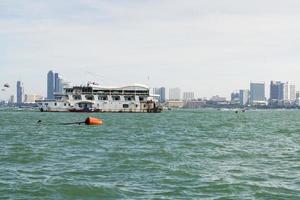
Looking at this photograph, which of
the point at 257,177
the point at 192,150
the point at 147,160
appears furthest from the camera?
the point at 192,150

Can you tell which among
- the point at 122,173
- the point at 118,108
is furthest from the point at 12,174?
the point at 118,108

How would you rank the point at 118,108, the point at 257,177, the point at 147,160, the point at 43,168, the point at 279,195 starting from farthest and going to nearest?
the point at 118,108 < the point at 147,160 < the point at 43,168 < the point at 257,177 < the point at 279,195

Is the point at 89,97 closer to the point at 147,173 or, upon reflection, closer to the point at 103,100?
the point at 103,100

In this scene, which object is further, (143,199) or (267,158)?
(267,158)

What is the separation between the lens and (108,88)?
161625 mm

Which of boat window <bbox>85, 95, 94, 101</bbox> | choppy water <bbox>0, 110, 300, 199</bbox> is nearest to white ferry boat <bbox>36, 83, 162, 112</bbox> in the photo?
boat window <bbox>85, 95, 94, 101</bbox>

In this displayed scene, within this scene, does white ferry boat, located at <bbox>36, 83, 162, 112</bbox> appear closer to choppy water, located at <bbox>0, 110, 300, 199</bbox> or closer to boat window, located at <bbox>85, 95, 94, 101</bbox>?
boat window, located at <bbox>85, 95, 94, 101</bbox>

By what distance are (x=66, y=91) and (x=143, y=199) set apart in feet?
478

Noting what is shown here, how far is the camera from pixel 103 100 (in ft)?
525

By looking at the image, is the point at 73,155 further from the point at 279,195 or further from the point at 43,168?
the point at 279,195

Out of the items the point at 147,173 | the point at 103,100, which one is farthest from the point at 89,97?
the point at 147,173

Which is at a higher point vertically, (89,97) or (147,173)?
(89,97)

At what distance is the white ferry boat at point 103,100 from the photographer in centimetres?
15762

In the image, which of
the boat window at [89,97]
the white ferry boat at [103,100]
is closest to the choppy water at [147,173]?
the white ferry boat at [103,100]
